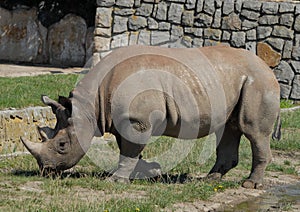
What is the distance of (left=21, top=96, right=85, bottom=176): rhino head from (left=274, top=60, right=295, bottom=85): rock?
7968 mm

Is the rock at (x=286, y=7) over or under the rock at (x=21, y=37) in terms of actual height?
over

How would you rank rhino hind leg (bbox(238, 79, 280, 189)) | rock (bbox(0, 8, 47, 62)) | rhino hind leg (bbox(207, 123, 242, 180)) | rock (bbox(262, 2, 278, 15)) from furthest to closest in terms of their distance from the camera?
rock (bbox(0, 8, 47, 62)), rock (bbox(262, 2, 278, 15)), rhino hind leg (bbox(207, 123, 242, 180)), rhino hind leg (bbox(238, 79, 280, 189))

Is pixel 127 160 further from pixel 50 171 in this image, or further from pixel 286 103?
pixel 286 103

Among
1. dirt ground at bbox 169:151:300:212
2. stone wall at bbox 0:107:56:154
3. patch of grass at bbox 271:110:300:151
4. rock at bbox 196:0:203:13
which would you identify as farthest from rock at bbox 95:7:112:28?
dirt ground at bbox 169:151:300:212

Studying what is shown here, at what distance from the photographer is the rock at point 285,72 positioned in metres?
15.6

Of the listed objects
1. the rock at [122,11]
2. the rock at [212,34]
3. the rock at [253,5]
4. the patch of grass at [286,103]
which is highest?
the rock at [253,5]

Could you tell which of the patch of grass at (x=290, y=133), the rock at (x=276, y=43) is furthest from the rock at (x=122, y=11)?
the patch of grass at (x=290, y=133)

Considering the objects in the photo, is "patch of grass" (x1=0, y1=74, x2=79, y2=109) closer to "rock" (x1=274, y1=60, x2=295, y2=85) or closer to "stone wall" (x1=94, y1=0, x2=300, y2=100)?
"stone wall" (x1=94, y1=0, x2=300, y2=100)

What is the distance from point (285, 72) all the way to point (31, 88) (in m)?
5.60

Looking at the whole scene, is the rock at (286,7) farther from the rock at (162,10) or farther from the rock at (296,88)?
the rock at (162,10)

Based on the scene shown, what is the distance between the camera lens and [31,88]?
1263cm

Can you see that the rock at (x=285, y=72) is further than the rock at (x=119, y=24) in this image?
No

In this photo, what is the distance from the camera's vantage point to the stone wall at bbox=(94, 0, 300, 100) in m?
15.6

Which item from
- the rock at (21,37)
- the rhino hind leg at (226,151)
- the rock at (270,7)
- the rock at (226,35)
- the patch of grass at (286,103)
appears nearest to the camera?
the rhino hind leg at (226,151)
